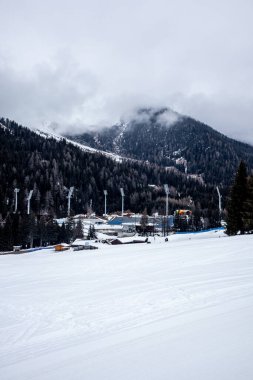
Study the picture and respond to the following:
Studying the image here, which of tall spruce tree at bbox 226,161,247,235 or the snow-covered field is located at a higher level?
tall spruce tree at bbox 226,161,247,235

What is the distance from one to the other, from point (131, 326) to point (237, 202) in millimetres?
35997

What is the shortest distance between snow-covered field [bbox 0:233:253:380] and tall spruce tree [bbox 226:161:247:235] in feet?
91.4

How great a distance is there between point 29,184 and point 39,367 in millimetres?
169605

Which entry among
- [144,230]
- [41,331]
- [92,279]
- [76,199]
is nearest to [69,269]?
[92,279]

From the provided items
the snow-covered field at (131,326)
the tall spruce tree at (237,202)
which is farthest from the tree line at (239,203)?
the snow-covered field at (131,326)

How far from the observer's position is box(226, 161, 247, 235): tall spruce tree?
133 ft

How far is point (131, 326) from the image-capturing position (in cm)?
748

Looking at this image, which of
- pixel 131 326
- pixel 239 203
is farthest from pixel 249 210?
pixel 131 326

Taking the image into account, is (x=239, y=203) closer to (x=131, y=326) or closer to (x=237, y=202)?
(x=237, y=202)

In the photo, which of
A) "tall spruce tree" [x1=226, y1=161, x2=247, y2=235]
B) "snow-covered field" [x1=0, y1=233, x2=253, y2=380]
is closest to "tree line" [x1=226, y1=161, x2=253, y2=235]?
"tall spruce tree" [x1=226, y1=161, x2=247, y2=235]

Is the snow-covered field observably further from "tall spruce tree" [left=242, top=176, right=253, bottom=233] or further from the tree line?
the tree line

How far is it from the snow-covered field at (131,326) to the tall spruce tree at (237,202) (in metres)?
27.9

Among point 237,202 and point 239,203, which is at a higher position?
point 237,202

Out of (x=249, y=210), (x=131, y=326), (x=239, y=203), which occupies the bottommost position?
(x=131, y=326)
